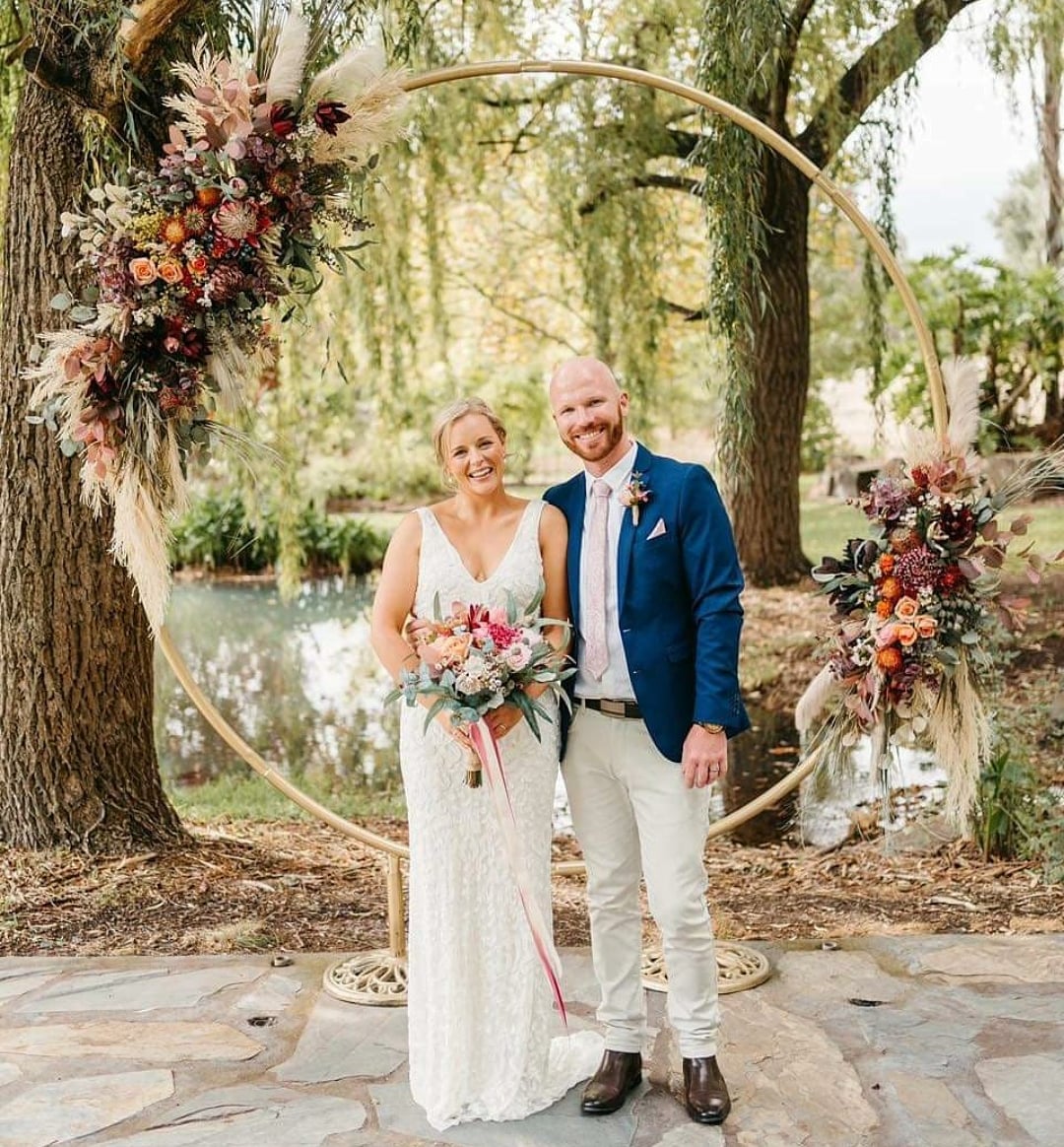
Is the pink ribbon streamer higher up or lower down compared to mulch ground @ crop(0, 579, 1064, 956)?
higher up

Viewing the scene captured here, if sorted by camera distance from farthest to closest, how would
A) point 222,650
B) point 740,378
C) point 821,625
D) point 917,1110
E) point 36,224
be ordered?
1. point 222,650
2. point 821,625
3. point 740,378
4. point 36,224
5. point 917,1110

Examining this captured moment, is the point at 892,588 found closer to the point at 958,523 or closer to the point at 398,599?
the point at 958,523

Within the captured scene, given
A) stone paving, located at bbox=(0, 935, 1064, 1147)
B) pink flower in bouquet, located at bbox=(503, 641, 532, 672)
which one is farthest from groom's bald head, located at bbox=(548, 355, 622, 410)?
stone paving, located at bbox=(0, 935, 1064, 1147)

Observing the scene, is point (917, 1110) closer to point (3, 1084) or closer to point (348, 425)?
point (3, 1084)

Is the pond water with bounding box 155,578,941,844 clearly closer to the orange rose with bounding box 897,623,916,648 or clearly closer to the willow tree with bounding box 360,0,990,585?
the orange rose with bounding box 897,623,916,648

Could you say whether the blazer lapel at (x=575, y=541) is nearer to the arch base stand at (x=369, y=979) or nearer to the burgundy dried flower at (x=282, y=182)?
the burgundy dried flower at (x=282, y=182)

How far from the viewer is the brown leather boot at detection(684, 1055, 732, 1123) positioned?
110 inches

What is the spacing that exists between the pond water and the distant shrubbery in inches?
33.8

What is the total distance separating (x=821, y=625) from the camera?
8602mm

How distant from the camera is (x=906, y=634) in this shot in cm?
320

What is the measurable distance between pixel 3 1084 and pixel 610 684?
161cm

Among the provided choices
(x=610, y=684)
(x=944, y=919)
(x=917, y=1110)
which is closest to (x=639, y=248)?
(x=944, y=919)

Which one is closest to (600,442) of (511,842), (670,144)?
(511,842)

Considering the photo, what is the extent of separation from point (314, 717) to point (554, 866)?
4.82 metres
